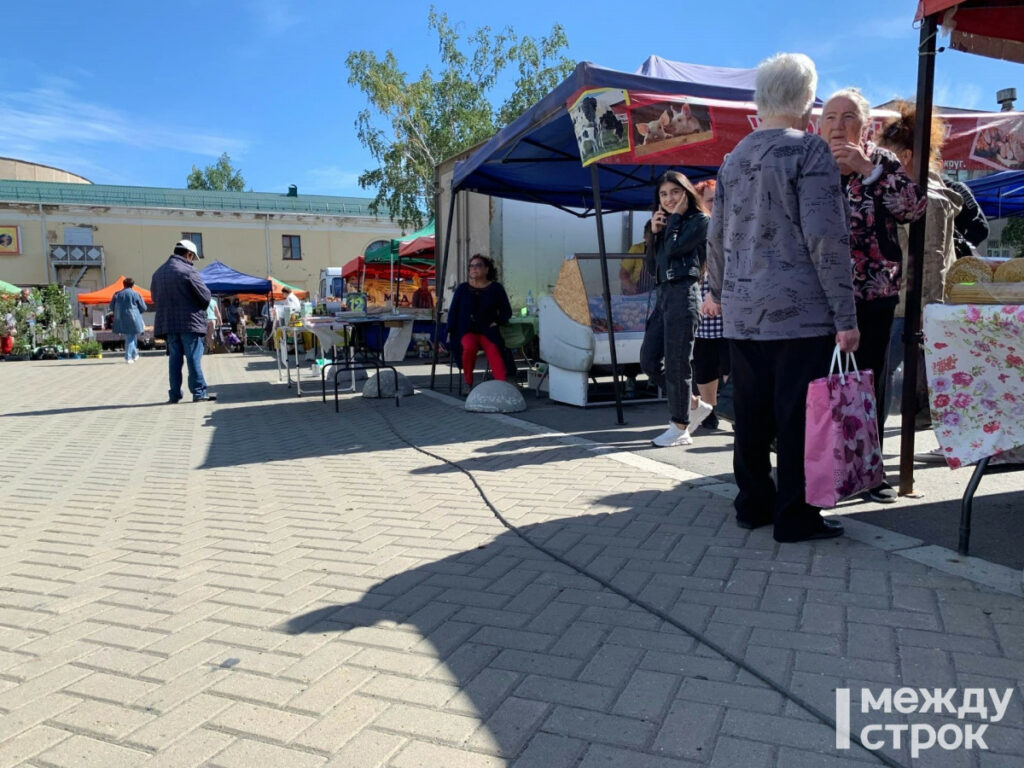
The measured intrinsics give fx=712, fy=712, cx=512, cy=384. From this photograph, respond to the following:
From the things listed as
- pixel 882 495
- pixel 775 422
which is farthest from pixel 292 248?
pixel 775 422

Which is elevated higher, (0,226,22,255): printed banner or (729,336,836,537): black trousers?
(0,226,22,255): printed banner

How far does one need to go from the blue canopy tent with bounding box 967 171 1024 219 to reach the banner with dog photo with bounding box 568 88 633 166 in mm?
6241

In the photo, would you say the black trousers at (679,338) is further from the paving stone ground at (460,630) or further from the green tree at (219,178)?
the green tree at (219,178)

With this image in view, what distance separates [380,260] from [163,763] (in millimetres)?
14626

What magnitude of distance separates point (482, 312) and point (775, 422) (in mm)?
4739

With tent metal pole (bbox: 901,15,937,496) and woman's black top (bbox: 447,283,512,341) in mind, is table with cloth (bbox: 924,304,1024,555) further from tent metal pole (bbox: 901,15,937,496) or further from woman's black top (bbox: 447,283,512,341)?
woman's black top (bbox: 447,283,512,341)

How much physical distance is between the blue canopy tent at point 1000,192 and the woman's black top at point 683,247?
6.31 metres

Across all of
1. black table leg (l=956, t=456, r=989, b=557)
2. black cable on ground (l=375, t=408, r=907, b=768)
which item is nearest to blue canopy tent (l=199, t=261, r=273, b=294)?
black cable on ground (l=375, t=408, r=907, b=768)

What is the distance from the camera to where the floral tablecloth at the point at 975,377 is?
2.49 meters

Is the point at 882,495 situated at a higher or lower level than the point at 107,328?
lower

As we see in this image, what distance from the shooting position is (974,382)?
2.65 metres

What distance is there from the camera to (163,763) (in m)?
1.63

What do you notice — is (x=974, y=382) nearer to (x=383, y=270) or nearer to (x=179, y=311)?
(x=179, y=311)

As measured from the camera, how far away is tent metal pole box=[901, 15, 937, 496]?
10.3ft
